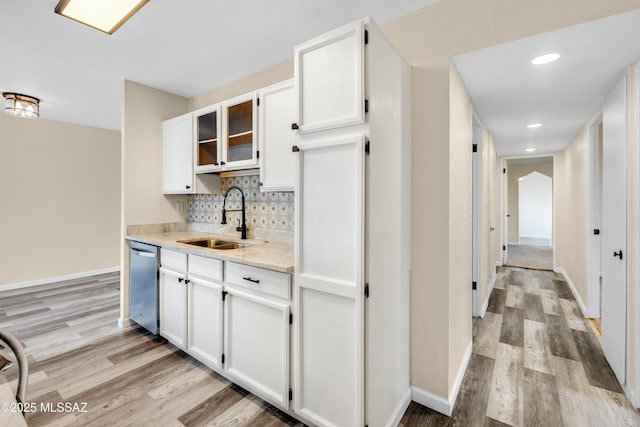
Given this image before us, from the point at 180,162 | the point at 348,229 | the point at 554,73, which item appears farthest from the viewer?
the point at 180,162

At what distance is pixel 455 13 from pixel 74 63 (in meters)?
3.17

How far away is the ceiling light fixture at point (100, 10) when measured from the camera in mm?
1627

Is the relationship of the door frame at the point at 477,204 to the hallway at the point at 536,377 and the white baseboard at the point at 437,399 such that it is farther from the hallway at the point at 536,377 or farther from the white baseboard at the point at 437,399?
the white baseboard at the point at 437,399

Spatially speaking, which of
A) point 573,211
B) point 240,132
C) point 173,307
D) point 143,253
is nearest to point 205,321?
point 173,307

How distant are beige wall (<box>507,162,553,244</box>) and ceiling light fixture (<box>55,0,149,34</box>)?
9.54 metres

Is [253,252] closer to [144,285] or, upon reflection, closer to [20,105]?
[144,285]

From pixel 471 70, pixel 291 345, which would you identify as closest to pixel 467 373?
pixel 291 345

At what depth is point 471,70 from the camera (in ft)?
6.48

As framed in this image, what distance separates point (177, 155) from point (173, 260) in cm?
123

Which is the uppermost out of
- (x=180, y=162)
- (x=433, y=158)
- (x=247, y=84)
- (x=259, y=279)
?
(x=247, y=84)

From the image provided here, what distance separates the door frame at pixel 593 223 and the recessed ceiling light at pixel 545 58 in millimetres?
1974

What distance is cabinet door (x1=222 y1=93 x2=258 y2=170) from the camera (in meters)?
2.47

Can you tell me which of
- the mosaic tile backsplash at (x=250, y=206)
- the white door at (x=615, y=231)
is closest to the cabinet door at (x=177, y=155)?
the mosaic tile backsplash at (x=250, y=206)

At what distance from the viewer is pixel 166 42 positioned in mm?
2344
